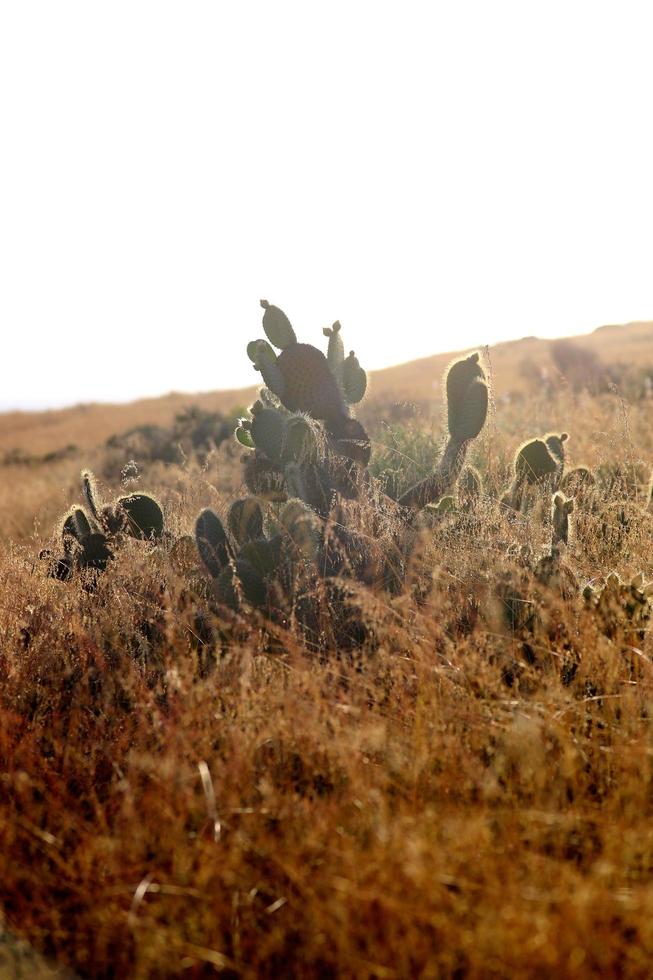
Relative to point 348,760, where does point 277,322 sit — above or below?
above

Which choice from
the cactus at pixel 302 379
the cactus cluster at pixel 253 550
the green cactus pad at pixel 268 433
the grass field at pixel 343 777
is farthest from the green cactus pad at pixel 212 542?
the cactus at pixel 302 379

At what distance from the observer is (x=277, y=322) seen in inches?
172

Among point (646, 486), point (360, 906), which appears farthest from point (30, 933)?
point (646, 486)

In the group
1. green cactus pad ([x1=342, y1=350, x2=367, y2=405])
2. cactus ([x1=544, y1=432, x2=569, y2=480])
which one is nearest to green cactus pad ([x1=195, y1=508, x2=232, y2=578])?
green cactus pad ([x1=342, y1=350, x2=367, y2=405])

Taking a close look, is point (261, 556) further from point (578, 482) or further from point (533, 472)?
point (578, 482)

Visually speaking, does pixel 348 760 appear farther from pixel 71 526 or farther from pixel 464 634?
pixel 71 526

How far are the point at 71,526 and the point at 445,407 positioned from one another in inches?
73.7

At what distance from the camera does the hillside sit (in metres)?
15.3

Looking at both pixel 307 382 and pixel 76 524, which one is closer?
pixel 76 524

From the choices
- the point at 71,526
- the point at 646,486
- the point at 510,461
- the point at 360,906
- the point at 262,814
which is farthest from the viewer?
the point at 510,461

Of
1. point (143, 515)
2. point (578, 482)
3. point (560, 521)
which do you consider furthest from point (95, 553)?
point (578, 482)

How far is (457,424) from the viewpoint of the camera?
4.15 meters

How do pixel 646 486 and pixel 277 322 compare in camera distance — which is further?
pixel 646 486

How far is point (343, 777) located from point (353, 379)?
2680 mm
